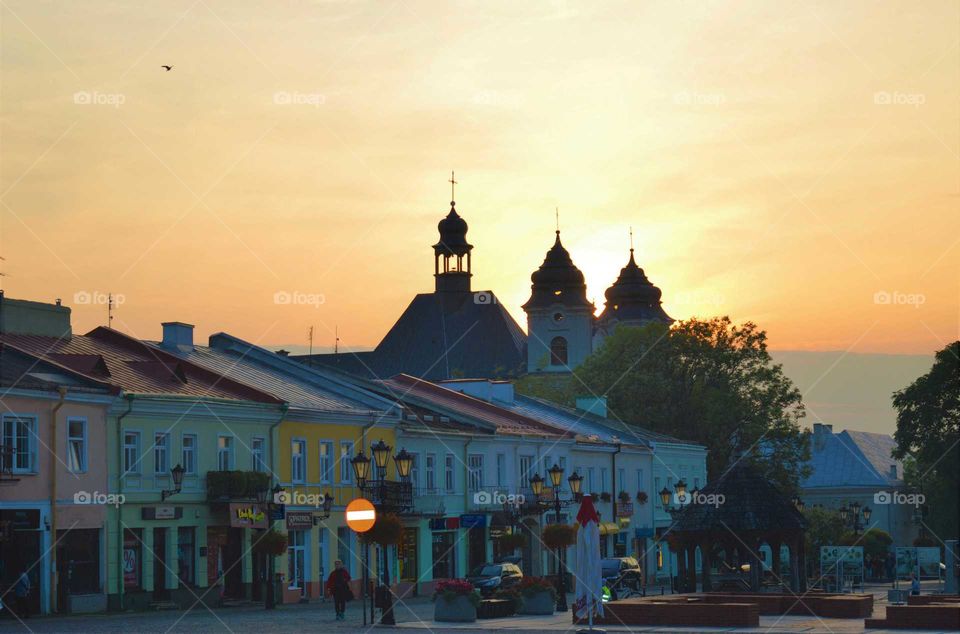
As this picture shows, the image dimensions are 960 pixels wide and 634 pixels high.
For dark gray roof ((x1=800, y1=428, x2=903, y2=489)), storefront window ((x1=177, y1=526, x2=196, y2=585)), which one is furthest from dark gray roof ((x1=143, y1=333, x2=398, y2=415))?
dark gray roof ((x1=800, y1=428, x2=903, y2=489))

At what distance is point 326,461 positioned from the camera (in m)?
56.7

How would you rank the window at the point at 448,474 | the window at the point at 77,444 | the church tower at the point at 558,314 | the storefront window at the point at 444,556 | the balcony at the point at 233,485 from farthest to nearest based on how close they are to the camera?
the church tower at the point at 558,314, the window at the point at 448,474, the storefront window at the point at 444,556, the balcony at the point at 233,485, the window at the point at 77,444

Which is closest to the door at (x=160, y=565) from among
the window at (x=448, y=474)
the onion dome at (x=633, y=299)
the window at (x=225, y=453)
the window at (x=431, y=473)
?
the window at (x=225, y=453)

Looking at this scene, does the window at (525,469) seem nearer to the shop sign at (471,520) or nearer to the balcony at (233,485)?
the shop sign at (471,520)

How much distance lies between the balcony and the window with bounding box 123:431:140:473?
122 inches

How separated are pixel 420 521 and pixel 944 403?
96.0 feet

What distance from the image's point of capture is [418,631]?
37.5m

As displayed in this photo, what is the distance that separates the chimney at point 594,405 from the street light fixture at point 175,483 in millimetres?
41449

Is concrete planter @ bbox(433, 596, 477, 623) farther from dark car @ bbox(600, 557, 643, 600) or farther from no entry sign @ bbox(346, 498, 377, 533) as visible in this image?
dark car @ bbox(600, 557, 643, 600)

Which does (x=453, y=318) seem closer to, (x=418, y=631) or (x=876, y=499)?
(x=876, y=499)

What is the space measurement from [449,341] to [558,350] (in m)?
11.0

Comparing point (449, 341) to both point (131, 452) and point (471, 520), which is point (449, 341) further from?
point (131, 452)

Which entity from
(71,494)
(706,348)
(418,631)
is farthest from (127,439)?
(706,348)

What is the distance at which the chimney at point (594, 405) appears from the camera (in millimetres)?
88500
